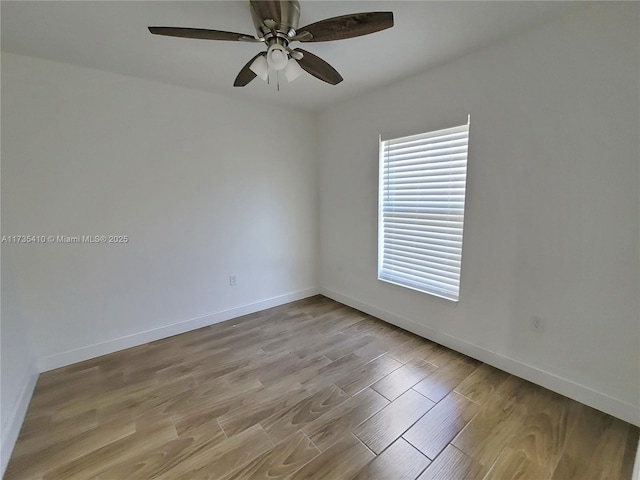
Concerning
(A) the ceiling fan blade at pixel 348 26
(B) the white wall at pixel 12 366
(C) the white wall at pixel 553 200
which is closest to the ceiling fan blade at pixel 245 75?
(A) the ceiling fan blade at pixel 348 26

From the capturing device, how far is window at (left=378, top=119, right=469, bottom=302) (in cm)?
235

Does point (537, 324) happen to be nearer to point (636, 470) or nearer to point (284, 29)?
point (636, 470)

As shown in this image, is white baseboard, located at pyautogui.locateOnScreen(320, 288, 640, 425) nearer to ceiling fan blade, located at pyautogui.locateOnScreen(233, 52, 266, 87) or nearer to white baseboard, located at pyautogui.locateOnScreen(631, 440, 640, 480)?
white baseboard, located at pyautogui.locateOnScreen(631, 440, 640, 480)

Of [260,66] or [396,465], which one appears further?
[260,66]

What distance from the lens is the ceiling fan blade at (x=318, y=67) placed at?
1.67 meters

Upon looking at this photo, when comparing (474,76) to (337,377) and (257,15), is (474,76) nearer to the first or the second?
(257,15)

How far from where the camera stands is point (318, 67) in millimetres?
1771

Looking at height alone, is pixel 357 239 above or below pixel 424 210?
below

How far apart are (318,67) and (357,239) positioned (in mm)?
1940

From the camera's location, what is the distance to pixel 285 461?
1459mm

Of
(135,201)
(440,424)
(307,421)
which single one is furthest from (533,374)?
(135,201)

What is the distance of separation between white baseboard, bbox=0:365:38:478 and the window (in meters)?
2.93

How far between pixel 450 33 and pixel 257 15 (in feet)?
4.25

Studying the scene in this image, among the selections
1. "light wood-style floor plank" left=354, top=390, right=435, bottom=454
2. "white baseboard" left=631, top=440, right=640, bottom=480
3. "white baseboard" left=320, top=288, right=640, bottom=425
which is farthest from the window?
"white baseboard" left=631, top=440, right=640, bottom=480
